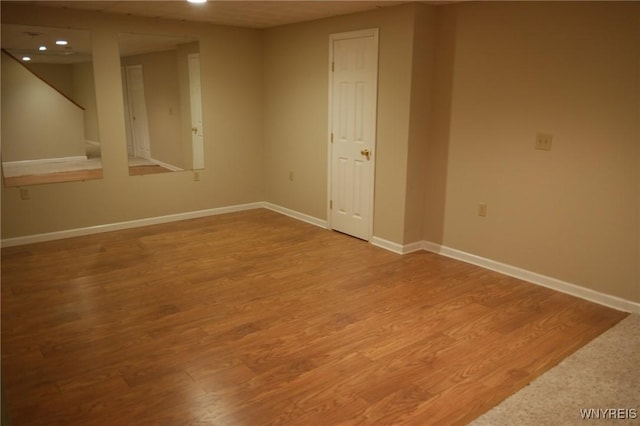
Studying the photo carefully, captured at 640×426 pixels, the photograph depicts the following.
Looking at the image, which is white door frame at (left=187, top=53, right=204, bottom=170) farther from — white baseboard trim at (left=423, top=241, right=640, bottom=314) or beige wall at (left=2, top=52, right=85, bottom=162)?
white baseboard trim at (left=423, top=241, right=640, bottom=314)

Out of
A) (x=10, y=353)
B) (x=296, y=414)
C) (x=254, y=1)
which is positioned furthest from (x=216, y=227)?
(x=296, y=414)

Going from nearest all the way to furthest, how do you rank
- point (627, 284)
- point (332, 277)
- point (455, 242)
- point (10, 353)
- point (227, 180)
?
point (10, 353) < point (627, 284) < point (332, 277) < point (455, 242) < point (227, 180)

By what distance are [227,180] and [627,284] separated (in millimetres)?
4539

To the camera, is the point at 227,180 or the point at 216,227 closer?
the point at 216,227

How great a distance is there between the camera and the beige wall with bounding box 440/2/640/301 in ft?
10.9

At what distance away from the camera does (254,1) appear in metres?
4.22

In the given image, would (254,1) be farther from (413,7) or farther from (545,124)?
(545,124)

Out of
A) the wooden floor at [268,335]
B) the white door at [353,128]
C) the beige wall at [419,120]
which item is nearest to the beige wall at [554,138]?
the beige wall at [419,120]

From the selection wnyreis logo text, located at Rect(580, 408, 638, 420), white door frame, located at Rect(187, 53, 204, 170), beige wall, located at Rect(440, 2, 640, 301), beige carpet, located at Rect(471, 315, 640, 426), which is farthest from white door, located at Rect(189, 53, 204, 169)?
wnyreis logo text, located at Rect(580, 408, 638, 420)

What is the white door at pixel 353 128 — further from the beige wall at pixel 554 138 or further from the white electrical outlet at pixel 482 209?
the white electrical outlet at pixel 482 209

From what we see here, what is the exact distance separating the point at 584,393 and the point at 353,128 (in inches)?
129

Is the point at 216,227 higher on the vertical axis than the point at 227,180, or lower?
lower

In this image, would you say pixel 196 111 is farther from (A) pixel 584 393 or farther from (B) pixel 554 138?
(A) pixel 584 393

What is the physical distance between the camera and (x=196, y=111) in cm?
582
